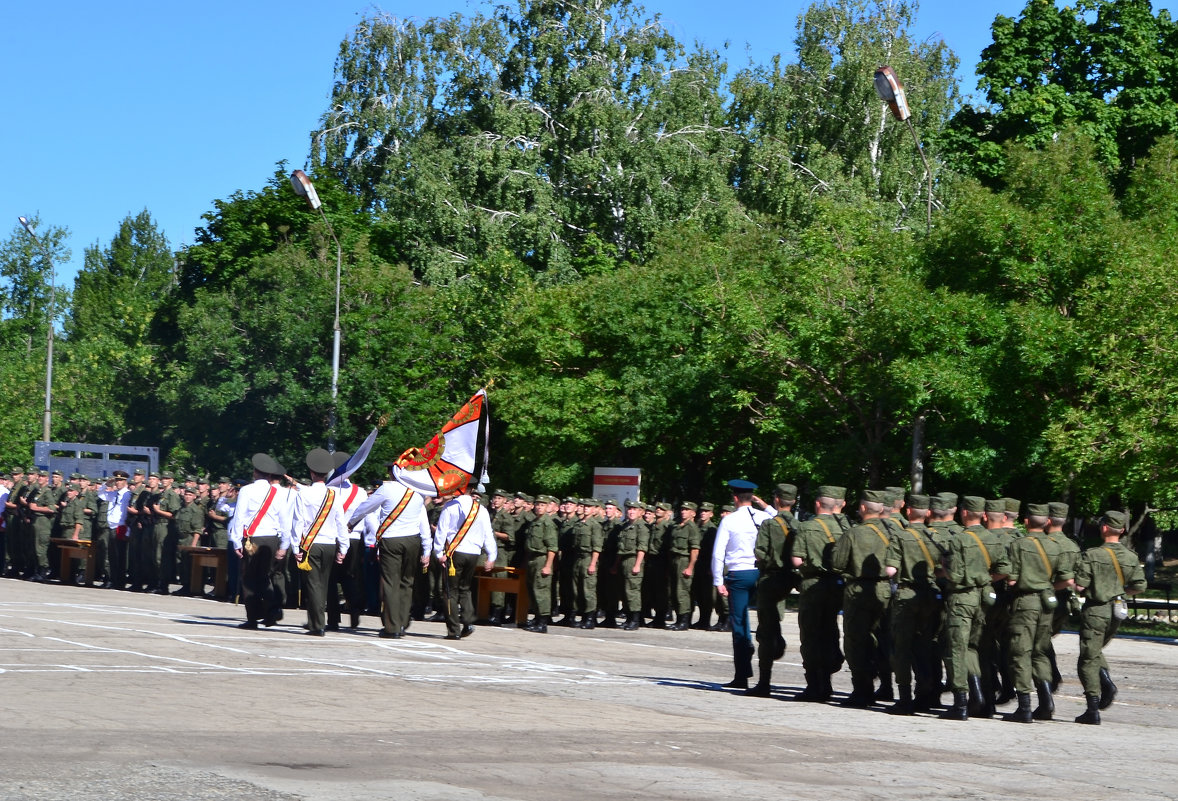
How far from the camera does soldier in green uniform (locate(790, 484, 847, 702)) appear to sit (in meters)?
13.9

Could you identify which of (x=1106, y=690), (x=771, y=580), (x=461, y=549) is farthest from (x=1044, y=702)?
(x=461, y=549)

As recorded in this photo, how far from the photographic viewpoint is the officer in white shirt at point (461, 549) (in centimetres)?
1905

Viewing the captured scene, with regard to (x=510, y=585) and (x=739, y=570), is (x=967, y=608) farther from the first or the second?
(x=510, y=585)

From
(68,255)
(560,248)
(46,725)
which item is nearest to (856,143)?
(560,248)

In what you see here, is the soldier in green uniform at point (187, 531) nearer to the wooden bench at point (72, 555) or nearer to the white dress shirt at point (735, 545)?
the wooden bench at point (72, 555)

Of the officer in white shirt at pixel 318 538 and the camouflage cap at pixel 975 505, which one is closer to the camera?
the camouflage cap at pixel 975 505

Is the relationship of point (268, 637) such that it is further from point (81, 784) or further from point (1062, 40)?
point (1062, 40)

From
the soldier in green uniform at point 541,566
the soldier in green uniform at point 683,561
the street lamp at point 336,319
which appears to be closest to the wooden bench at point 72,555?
the street lamp at point 336,319

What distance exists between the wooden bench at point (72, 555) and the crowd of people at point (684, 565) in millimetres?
165

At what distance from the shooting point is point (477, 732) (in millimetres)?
10602

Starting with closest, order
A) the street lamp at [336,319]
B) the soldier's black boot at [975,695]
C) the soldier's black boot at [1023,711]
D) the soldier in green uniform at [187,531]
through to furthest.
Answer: the soldier's black boot at [975,695], the soldier's black boot at [1023,711], the soldier in green uniform at [187,531], the street lamp at [336,319]

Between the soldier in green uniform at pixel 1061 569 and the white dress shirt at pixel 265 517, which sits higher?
the white dress shirt at pixel 265 517

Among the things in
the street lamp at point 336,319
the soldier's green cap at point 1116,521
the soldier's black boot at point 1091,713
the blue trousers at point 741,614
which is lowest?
the soldier's black boot at point 1091,713

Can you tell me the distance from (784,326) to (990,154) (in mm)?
10249
